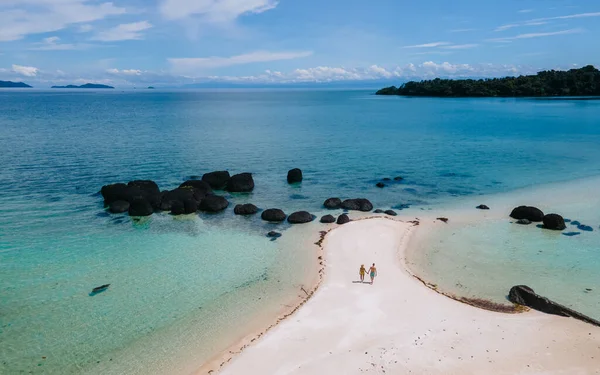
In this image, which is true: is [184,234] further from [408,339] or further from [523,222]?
[523,222]

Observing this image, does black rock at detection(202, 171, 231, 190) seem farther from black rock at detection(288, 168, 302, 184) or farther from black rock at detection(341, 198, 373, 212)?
black rock at detection(341, 198, 373, 212)

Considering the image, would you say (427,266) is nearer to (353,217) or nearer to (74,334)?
(353,217)

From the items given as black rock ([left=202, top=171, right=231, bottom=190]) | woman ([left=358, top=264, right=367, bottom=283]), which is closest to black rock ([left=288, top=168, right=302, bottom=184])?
black rock ([left=202, top=171, right=231, bottom=190])

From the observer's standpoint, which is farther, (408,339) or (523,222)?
(523,222)

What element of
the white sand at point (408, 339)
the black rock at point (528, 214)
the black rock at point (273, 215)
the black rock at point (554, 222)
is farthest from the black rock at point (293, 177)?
the black rock at point (554, 222)

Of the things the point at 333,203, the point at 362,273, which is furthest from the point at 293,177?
the point at 362,273
